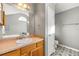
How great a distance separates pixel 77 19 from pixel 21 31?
1.33 m

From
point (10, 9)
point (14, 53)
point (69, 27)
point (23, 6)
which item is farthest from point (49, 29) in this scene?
point (14, 53)

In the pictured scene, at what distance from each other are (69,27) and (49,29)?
1.72 feet

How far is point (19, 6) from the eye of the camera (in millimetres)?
1940

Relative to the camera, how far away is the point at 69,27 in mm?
2180

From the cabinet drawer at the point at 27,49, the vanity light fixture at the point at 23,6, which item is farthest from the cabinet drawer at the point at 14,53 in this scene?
the vanity light fixture at the point at 23,6

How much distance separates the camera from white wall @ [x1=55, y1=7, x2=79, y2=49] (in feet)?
6.99

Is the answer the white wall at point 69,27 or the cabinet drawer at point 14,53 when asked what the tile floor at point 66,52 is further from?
the cabinet drawer at point 14,53

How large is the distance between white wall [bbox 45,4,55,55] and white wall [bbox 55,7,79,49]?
0.23 meters

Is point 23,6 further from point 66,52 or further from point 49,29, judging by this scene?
point 66,52

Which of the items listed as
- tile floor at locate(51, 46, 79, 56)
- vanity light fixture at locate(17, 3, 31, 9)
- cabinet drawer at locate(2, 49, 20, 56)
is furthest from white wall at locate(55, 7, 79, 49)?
cabinet drawer at locate(2, 49, 20, 56)

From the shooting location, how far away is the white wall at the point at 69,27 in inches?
83.9

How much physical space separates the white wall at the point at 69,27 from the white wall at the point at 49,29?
0.75 ft

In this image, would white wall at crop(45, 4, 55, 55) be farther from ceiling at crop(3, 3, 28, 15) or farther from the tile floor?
ceiling at crop(3, 3, 28, 15)

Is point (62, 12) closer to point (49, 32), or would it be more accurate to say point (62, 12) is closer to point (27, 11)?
point (49, 32)
